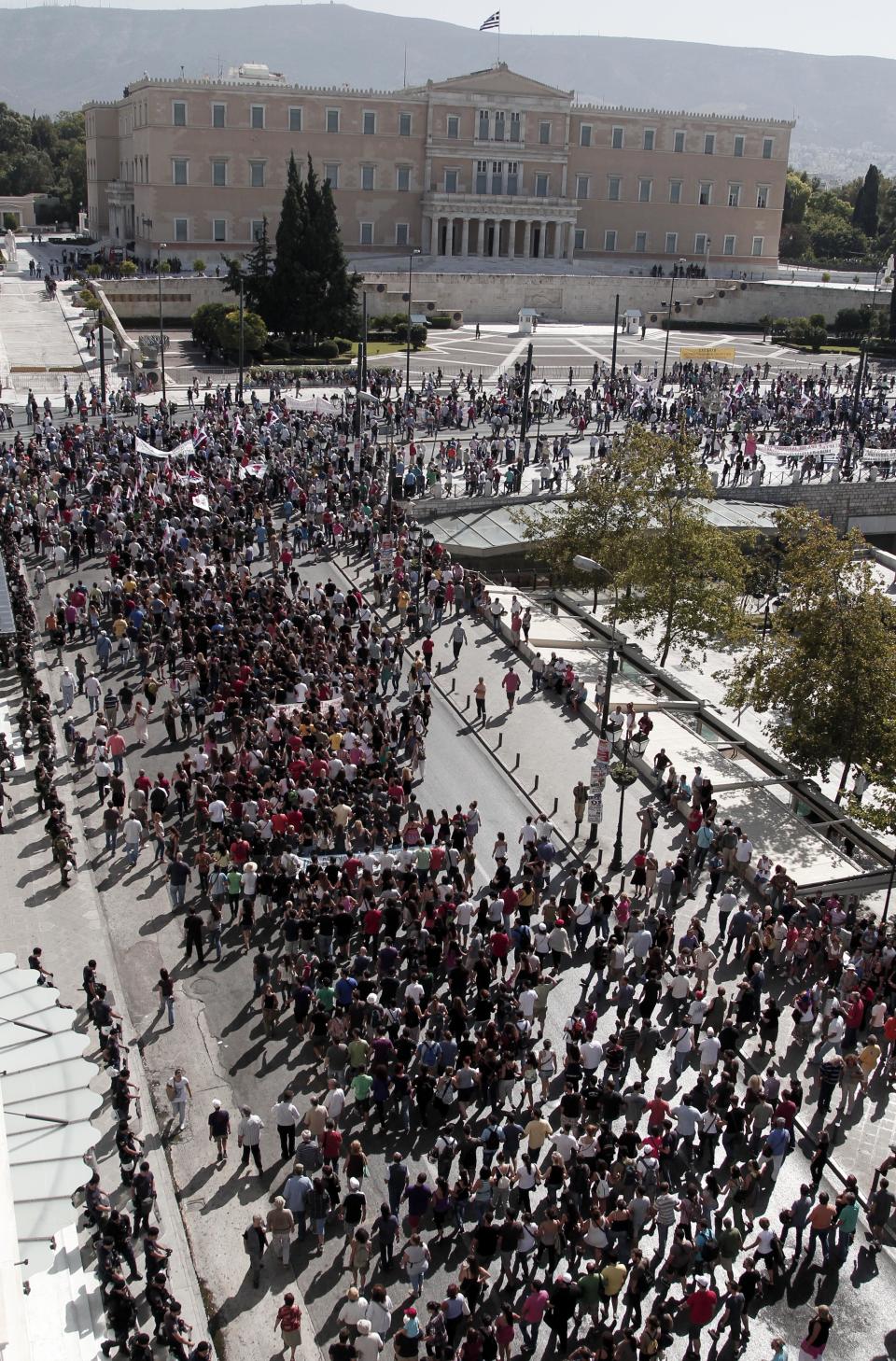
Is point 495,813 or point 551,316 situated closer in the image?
point 495,813

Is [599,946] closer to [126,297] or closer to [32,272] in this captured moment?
[126,297]

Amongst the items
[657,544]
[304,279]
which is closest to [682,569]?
[657,544]

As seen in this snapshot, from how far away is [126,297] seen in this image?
213 ft

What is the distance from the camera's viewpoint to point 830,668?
868 inches

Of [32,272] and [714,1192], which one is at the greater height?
[32,272]

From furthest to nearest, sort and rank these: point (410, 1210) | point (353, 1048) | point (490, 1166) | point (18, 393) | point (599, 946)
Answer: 1. point (18, 393)
2. point (599, 946)
3. point (353, 1048)
4. point (490, 1166)
5. point (410, 1210)

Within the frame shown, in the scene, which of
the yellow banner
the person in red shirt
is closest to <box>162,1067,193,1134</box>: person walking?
the person in red shirt

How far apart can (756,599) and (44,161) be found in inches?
3819

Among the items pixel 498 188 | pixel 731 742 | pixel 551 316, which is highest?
pixel 498 188

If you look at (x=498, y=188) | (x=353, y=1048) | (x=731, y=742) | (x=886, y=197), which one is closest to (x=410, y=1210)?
(x=353, y=1048)

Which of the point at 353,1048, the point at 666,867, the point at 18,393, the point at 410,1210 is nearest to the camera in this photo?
the point at 410,1210

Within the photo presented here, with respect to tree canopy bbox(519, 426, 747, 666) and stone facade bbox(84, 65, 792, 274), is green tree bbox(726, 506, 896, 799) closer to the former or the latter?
tree canopy bbox(519, 426, 747, 666)

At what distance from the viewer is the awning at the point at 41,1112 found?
8.73 meters

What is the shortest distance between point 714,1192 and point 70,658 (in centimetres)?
1671
